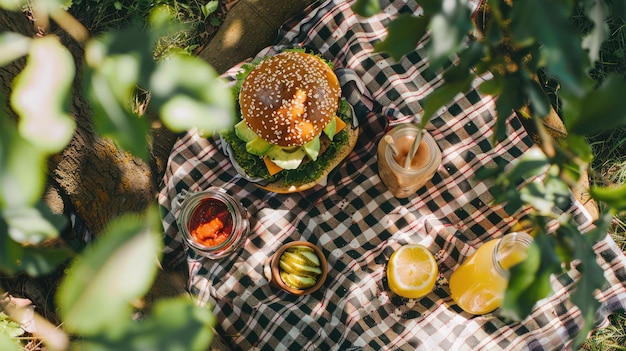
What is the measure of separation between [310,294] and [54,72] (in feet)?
5.27

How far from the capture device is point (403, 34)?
2.81ft

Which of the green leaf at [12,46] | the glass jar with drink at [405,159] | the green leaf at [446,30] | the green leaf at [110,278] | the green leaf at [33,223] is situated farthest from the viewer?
the glass jar with drink at [405,159]

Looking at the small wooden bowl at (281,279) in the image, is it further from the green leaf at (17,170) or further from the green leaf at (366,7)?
the green leaf at (17,170)

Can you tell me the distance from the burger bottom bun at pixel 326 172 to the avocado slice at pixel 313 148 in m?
0.12

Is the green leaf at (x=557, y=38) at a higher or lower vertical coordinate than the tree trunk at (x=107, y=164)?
higher

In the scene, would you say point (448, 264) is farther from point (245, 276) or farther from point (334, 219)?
point (245, 276)

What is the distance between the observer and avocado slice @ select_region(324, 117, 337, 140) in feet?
6.15

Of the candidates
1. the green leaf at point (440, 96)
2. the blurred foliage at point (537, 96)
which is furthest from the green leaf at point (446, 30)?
the green leaf at point (440, 96)

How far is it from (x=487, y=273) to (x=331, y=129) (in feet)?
2.54

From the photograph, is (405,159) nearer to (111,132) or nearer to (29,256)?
(29,256)

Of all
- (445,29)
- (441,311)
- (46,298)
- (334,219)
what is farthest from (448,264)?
(46,298)

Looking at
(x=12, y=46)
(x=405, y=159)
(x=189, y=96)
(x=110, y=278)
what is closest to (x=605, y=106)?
(x=189, y=96)

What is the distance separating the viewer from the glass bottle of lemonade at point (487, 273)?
165cm

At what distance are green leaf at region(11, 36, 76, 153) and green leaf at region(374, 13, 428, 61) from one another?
0.52 meters
